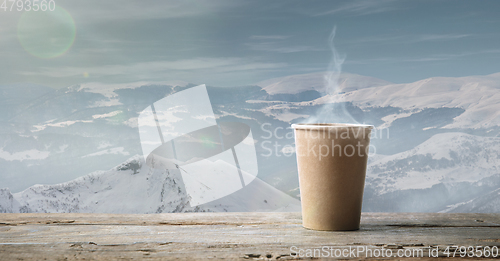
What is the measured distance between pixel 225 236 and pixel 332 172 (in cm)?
41

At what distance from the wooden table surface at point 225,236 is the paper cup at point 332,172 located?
6cm

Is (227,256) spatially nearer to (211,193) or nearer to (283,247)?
(283,247)

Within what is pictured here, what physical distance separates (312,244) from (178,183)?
18.0ft

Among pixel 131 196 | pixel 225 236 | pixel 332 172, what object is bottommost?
pixel 131 196

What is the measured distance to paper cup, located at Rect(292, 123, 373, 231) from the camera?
114cm

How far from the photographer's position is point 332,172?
1167 millimetres

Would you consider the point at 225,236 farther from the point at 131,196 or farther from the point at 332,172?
the point at 131,196

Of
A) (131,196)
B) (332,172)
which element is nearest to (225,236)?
(332,172)

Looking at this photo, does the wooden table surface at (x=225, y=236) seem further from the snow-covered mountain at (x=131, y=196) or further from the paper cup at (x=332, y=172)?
the snow-covered mountain at (x=131, y=196)

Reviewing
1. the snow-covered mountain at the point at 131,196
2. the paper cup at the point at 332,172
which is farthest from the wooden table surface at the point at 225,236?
the snow-covered mountain at the point at 131,196

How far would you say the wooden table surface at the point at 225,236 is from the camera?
3.27 feet

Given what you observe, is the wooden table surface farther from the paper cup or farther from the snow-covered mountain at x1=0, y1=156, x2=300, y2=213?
the snow-covered mountain at x1=0, y1=156, x2=300, y2=213

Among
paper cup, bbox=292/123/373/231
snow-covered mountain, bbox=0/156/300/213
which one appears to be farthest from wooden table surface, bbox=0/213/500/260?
snow-covered mountain, bbox=0/156/300/213

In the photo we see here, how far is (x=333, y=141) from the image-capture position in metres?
1.14
